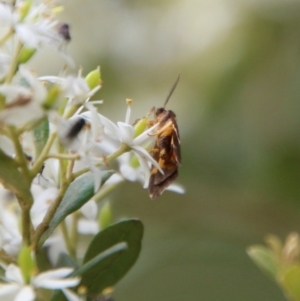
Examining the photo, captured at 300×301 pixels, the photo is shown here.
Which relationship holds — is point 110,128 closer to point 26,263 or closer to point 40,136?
point 40,136

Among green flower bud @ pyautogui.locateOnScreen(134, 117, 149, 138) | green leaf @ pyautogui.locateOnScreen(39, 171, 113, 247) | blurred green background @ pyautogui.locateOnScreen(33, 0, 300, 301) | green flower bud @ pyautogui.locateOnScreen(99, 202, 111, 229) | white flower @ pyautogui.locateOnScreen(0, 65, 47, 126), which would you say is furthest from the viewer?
blurred green background @ pyautogui.locateOnScreen(33, 0, 300, 301)

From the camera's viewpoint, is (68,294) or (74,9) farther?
(74,9)

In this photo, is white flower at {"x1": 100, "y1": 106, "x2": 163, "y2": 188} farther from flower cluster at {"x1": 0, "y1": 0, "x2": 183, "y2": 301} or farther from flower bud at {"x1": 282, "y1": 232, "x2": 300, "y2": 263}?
flower bud at {"x1": 282, "y1": 232, "x2": 300, "y2": 263}

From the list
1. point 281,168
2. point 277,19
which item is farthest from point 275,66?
point 281,168

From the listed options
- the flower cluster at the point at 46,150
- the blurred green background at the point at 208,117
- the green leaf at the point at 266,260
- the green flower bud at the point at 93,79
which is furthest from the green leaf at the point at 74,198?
the blurred green background at the point at 208,117

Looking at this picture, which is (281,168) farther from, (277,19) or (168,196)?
(277,19)

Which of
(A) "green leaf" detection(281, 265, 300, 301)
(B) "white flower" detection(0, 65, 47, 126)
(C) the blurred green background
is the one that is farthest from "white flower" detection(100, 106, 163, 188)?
(C) the blurred green background

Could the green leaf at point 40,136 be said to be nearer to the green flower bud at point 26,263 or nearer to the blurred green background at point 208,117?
the green flower bud at point 26,263
